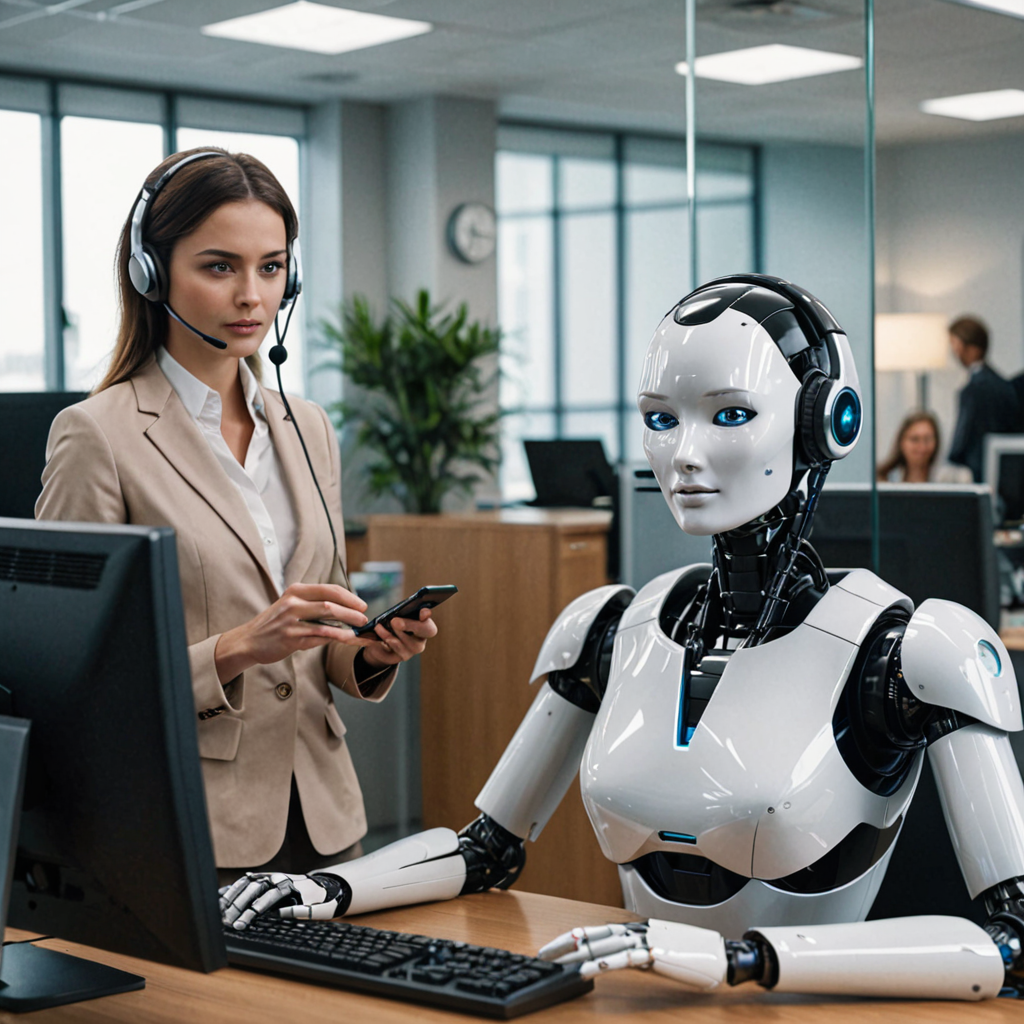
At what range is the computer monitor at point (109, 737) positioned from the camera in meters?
1.04

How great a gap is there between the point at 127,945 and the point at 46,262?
6.09 metres

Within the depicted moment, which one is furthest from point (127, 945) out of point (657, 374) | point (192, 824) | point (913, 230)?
point (913, 230)

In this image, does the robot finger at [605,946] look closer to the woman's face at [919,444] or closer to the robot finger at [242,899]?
the robot finger at [242,899]

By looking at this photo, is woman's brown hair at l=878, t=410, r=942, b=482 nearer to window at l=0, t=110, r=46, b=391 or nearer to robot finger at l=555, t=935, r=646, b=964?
window at l=0, t=110, r=46, b=391

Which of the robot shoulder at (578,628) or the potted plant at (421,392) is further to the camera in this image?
the potted plant at (421,392)

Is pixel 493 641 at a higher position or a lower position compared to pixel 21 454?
lower

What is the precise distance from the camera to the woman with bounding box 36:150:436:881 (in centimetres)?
160

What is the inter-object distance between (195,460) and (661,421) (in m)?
0.57

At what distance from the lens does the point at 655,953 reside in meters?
1.20

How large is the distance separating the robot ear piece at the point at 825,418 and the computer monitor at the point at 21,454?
1.14 meters

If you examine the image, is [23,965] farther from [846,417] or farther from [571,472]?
[571,472]

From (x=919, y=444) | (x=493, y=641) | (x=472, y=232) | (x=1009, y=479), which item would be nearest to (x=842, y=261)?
(x=493, y=641)

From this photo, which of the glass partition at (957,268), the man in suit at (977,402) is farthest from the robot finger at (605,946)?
the man in suit at (977,402)

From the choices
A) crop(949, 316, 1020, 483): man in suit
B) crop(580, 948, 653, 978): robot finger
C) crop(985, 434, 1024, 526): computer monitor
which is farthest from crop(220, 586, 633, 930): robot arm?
crop(949, 316, 1020, 483): man in suit
